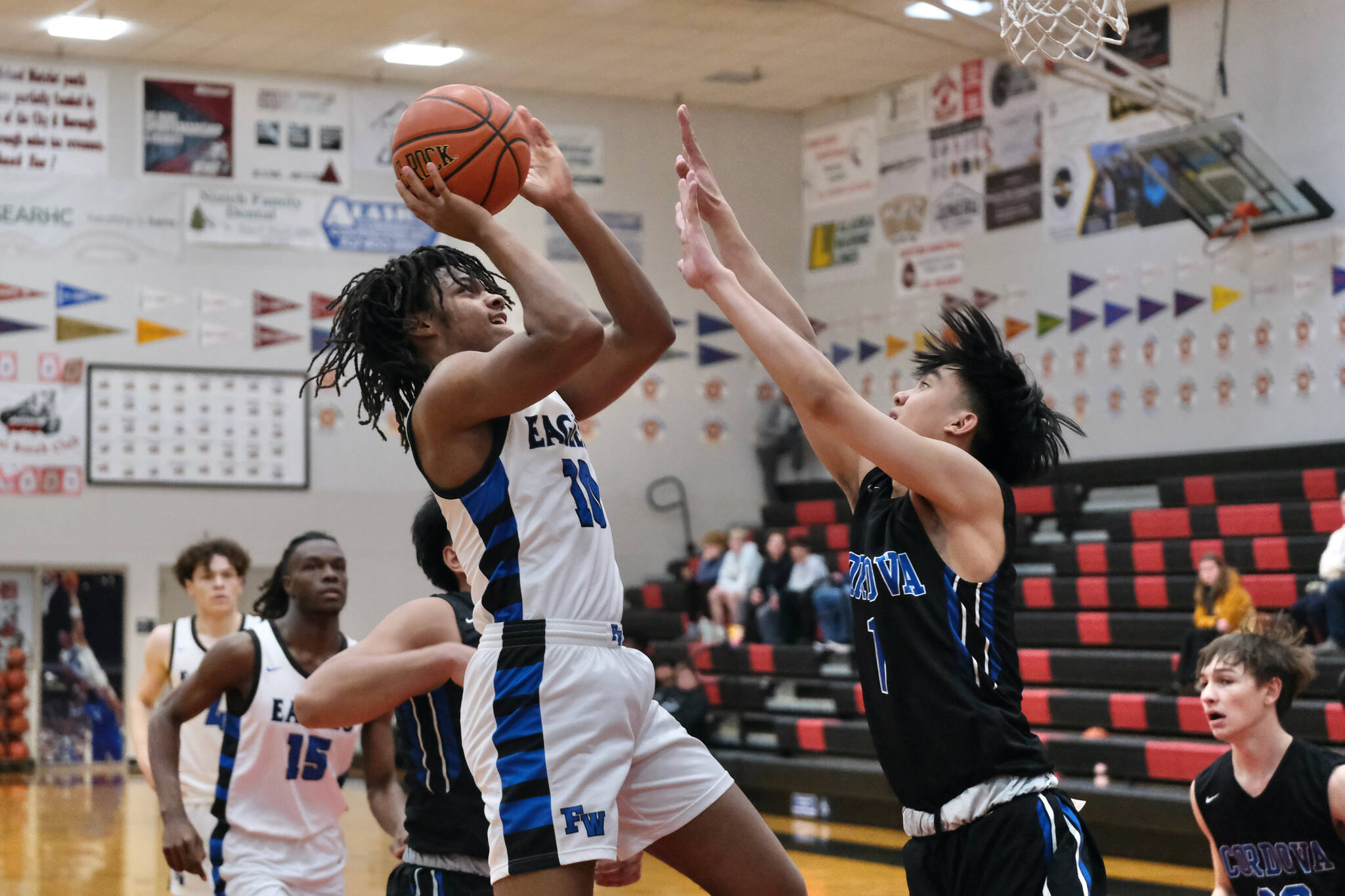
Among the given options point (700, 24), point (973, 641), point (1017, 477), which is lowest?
point (973, 641)

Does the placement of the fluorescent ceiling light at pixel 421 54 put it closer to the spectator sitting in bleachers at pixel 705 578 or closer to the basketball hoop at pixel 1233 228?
the spectator sitting in bleachers at pixel 705 578

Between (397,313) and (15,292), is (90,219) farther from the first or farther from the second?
(397,313)

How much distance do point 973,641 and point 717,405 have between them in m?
13.5

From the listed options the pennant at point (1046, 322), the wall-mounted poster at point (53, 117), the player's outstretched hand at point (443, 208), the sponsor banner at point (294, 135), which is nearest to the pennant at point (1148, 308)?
the pennant at point (1046, 322)

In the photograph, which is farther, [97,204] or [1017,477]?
[97,204]

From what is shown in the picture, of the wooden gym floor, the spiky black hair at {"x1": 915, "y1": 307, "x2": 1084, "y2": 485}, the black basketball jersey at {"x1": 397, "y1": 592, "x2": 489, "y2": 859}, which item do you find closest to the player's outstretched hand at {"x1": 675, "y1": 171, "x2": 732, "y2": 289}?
the spiky black hair at {"x1": 915, "y1": 307, "x2": 1084, "y2": 485}

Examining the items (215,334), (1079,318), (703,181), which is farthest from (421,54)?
(703,181)

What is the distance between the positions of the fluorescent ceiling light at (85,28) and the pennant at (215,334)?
2640 millimetres

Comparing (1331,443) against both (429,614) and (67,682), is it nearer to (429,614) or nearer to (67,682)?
(429,614)

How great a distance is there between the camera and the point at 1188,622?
10.0 meters

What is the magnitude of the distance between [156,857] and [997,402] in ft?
24.6

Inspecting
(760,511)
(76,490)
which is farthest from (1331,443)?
(76,490)

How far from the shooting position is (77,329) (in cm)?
1412

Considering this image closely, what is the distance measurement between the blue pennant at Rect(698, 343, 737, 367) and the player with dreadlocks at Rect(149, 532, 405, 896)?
38.9 feet
